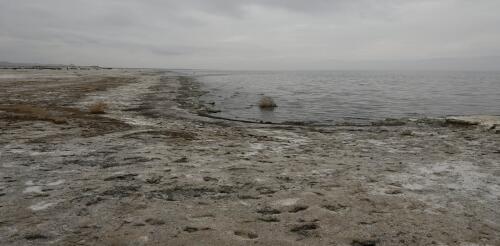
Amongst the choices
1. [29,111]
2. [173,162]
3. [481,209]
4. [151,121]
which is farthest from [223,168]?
[29,111]

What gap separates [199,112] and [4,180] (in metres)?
14.6

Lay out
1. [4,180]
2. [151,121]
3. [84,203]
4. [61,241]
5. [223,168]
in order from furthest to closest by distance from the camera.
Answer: [151,121] < [223,168] < [4,180] < [84,203] < [61,241]

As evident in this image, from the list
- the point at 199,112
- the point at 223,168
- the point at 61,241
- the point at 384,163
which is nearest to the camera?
the point at 61,241

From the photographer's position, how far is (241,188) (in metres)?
7.72

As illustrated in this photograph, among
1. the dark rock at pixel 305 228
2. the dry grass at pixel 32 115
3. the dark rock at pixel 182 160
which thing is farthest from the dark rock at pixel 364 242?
the dry grass at pixel 32 115

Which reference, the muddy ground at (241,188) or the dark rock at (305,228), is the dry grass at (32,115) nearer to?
the muddy ground at (241,188)

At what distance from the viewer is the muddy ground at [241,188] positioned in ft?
18.5

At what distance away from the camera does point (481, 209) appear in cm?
672

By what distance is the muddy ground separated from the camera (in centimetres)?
562

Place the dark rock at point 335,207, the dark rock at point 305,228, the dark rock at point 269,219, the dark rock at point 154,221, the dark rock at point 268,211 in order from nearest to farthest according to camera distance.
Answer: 1. the dark rock at point 305,228
2. the dark rock at point 154,221
3. the dark rock at point 269,219
4. the dark rock at point 268,211
5. the dark rock at point 335,207

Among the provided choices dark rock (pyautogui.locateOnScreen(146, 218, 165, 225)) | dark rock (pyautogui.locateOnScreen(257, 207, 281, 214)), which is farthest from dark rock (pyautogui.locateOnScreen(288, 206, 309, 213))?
dark rock (pyautogui.locateOnScreen(146, 218, 165, 225))

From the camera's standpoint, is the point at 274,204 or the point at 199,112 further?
the point at 199,112

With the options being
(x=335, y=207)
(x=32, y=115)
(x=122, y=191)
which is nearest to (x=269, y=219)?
(x=335, y=207)

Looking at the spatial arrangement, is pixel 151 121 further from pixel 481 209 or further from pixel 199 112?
pixel 481 209
